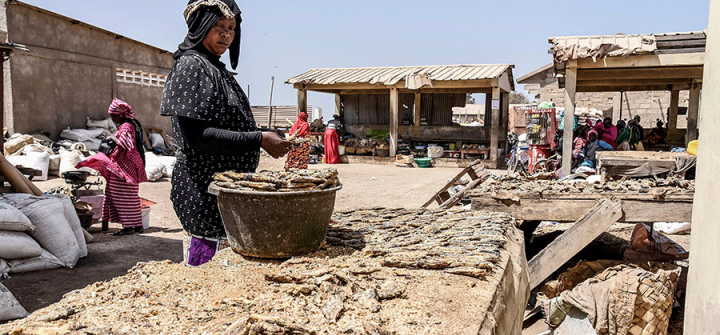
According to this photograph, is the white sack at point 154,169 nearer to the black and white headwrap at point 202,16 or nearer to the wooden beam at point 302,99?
the wooden beam at point 302,99

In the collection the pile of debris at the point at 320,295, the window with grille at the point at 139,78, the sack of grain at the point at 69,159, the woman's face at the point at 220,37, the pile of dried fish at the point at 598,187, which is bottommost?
the sack of grain at the point at 69,159

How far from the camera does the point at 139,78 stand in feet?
49.9

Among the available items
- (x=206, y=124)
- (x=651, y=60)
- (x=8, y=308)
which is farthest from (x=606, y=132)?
(x=8, y=308)

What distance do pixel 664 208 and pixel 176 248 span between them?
4710mm

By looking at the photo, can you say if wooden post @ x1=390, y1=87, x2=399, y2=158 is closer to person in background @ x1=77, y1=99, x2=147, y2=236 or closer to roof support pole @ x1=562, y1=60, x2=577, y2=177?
roof support pole @ x1=562, y1=60, x2=577, y2=177

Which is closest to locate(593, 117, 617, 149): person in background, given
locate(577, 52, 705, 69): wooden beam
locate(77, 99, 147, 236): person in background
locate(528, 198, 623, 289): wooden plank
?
locate(577, 52, 705, 69): wooden beam

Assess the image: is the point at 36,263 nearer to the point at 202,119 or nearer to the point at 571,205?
the point at 202,119

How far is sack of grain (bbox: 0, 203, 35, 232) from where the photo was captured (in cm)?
386

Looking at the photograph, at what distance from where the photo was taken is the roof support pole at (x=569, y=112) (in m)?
8.20

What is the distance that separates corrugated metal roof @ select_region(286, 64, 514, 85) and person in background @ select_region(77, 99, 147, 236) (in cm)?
947

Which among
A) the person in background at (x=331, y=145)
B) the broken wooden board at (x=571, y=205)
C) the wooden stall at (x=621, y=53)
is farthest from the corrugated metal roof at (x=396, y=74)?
the broken wooden board at (x=571, y=205)

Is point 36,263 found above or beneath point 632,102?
beneath

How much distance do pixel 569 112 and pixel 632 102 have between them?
13.2 meters

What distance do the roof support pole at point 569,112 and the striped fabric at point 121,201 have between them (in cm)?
649
